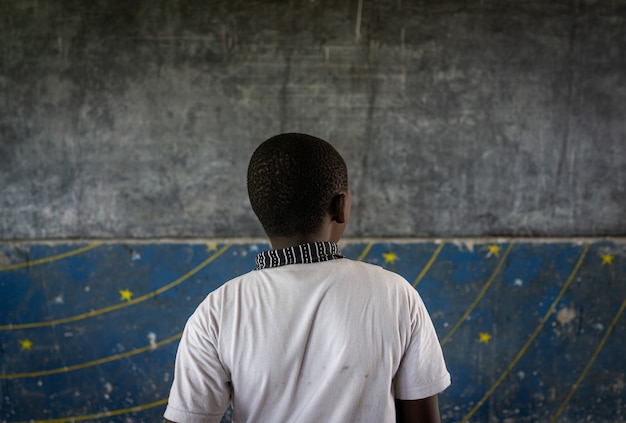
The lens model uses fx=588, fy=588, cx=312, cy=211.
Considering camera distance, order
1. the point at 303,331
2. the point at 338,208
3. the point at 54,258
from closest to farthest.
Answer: the point at 303,331 < the point at 338,208 < the point at 54,258

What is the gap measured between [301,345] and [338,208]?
0.88 ft

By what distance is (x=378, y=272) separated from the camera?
3.52 feet

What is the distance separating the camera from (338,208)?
112 centimetres

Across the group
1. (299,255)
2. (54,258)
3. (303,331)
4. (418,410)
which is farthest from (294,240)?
(54,258)

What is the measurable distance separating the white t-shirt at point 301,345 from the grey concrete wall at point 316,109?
4.87 ft

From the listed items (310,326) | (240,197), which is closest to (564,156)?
(240,197)

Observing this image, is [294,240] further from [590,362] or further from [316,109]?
[590,362]

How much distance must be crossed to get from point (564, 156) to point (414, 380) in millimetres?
1808

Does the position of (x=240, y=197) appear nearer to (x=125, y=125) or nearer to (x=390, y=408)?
(x=125, y=125)

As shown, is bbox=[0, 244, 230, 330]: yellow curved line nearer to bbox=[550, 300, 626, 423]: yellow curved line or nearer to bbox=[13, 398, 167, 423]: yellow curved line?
bbox=[13, 398, 167, 423]: yellow curved line

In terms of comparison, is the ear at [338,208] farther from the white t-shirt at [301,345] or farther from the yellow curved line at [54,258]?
the yellow curved line at [54,258]

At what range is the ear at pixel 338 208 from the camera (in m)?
1.12

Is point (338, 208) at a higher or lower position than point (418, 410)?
higher

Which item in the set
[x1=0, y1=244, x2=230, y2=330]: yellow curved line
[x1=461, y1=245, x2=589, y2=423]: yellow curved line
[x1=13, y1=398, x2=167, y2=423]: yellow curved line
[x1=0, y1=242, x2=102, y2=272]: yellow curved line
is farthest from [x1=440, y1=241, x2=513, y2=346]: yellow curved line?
[x1=0, y1=242, x2=102, y2=272]: yellow curved line
